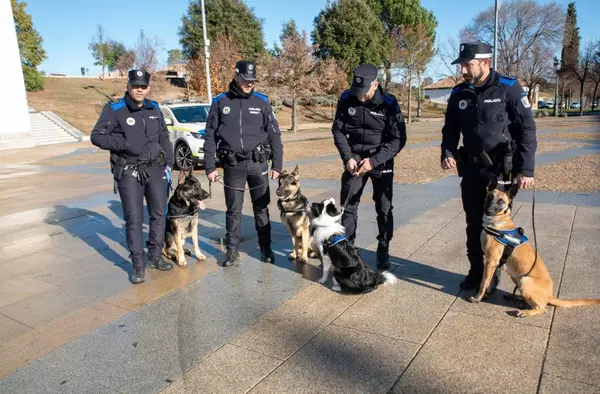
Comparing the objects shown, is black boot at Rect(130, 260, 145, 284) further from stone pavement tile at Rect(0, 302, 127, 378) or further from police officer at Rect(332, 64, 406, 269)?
police officer at Rect(332, 64, 406, 269)

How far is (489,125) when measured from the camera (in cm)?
354

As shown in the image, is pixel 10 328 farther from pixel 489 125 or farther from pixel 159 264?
pixel 489 125

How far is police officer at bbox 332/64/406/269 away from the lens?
14.1ft

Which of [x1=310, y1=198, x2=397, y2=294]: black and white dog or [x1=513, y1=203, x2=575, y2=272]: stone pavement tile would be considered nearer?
[x1=310, y1=198, x2=397, y2=294]: black and white dog

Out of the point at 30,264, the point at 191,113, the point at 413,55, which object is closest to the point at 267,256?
the point at 30,264

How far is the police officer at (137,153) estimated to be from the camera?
171 inches

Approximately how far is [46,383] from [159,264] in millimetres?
2127

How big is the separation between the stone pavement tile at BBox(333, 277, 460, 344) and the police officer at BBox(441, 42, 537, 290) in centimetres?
51

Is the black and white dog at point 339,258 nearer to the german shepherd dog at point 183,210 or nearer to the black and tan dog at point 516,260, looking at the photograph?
the black and tan dog at point 516,260

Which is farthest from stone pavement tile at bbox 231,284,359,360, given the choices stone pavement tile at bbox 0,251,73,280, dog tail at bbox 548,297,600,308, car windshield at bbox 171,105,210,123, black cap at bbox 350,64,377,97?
car windshield at bbox 171,105,210,123

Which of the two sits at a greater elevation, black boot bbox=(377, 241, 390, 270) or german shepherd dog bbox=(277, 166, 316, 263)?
german shepherd dog bbox=(277, 166, 316, 263)

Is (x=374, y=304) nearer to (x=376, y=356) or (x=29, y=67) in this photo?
(x=376, y=356)

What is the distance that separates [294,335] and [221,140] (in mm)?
2351

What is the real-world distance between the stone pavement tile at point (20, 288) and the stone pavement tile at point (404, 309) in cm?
321
